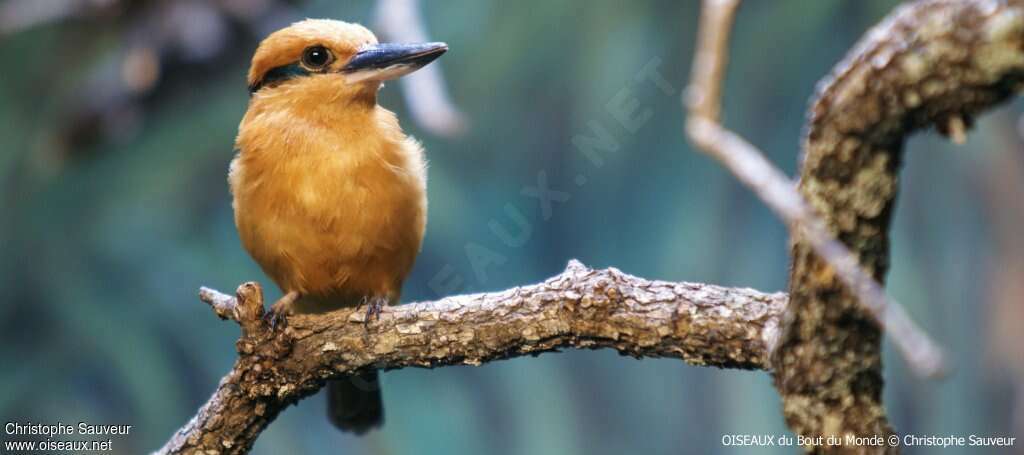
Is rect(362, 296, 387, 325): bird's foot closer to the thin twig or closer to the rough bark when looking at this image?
the rough bark

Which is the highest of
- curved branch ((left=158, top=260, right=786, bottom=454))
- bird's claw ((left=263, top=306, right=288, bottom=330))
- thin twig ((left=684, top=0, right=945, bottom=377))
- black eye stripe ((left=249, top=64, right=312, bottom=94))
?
black eye stripe ((left=249, top=64, right=312, bottom=94))

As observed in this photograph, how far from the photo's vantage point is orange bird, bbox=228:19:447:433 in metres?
1.85

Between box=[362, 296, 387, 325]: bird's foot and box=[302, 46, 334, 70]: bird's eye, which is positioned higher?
box=[302, 46, 334, 70]: bird's eye

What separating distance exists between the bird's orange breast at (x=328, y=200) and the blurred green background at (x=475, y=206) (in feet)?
3.72

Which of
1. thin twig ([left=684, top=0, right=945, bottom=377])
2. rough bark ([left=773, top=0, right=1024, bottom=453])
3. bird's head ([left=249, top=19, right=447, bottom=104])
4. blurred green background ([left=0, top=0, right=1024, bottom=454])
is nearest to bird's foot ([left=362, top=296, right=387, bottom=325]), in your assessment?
bird's head ([left=249, top=19, right=447, bottom=104])

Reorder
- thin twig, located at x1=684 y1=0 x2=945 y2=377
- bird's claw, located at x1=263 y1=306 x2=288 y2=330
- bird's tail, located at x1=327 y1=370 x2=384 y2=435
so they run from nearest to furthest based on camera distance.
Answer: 1. thin twig, located at x1=684 y1=0 x2=945 y2=377
2. bird's claw, located at x1=263 y1=306 x2=288 y2=330
3. bird's tail, located at x1=327 y1=370 x2=384 y2=435

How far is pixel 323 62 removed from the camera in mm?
1945

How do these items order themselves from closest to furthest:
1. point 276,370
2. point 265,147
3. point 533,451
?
point 276,370 < point 265,147 < point 533,451

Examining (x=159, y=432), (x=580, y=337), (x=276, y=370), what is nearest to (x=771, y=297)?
(x=580, y=337)

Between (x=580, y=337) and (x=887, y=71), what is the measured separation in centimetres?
68

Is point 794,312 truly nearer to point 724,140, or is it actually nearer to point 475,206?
point 724,140

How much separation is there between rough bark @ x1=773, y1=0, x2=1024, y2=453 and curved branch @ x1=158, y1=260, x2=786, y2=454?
17 centimetres

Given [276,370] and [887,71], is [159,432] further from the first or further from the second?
[887,71]

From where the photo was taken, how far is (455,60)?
3223mm
